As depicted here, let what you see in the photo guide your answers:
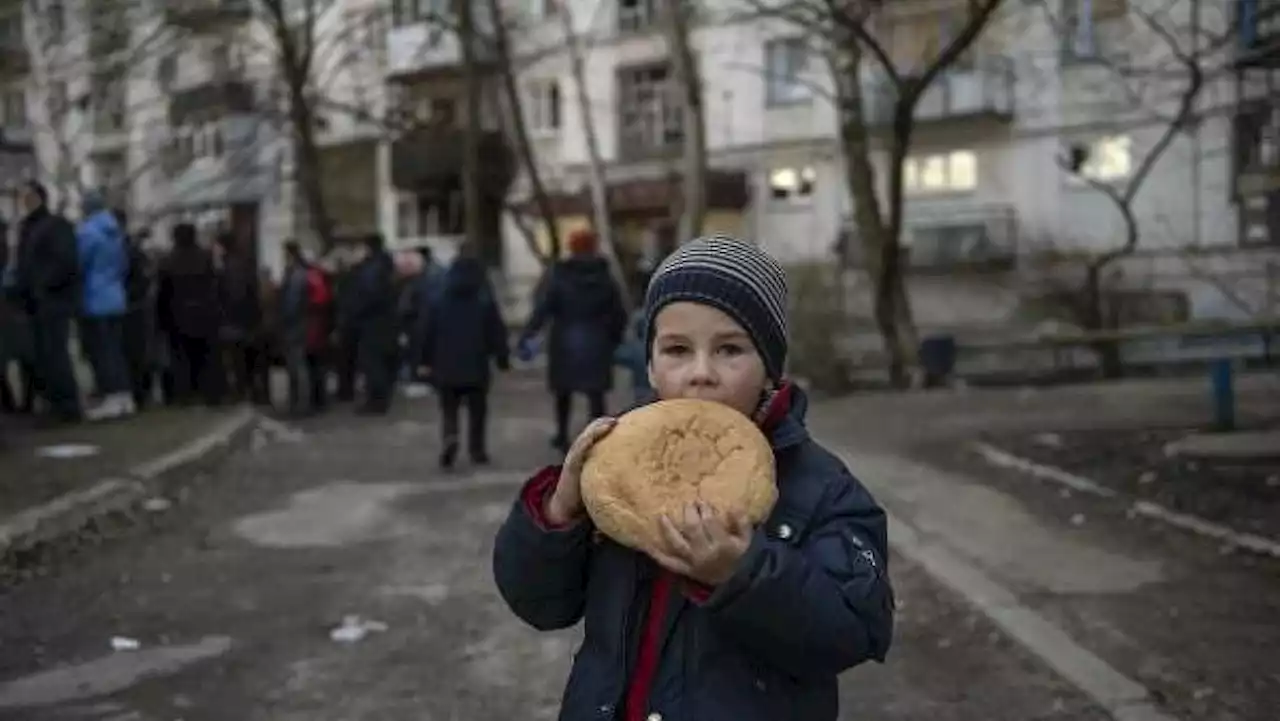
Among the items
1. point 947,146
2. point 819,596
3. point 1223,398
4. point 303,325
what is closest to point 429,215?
point 947,146

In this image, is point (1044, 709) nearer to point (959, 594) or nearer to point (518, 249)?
point (959, 594)

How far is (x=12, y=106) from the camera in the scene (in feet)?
167

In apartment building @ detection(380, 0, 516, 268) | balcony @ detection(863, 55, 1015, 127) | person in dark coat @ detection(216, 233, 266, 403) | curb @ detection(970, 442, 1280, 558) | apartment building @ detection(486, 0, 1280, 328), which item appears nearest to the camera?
curb @ detection(970, 442, 1280, 558)

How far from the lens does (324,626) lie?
21.7ft

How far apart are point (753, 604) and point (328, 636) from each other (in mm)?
4614

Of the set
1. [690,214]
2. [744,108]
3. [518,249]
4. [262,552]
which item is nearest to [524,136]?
[690,214]

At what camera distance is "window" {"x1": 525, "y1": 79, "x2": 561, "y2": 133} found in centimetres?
4406

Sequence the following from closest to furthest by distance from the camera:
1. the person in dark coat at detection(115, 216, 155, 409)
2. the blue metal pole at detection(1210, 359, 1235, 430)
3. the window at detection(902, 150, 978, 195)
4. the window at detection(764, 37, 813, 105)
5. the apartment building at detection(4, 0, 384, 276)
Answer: the blue metal pole at detection(1210, 359, 1235, 430) < the person in dark coat at detection(115, 216, 155, 409) < the window at detection(902, 150, 978, 195) < the window at detection(764, 37, 813, 105) < the apartment building at detection(4, 0, 384, 276)

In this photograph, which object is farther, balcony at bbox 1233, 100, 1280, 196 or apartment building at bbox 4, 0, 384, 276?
apartment building at bbox 4, 0, 384, 276

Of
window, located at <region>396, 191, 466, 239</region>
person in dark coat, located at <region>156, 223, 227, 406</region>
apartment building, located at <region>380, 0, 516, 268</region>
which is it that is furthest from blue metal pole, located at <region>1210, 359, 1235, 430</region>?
window, located at <region>396, 191, 466, 239</region>

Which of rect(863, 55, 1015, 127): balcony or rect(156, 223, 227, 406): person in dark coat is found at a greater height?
rect(863, 55, 1015, 127): balcony

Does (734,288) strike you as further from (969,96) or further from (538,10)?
(538,10)

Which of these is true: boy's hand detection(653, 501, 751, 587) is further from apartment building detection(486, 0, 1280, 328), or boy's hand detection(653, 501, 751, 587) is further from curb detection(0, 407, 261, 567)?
apartment building detection(486, 0, 1280, 328)

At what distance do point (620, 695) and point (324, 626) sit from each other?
14.9ft
